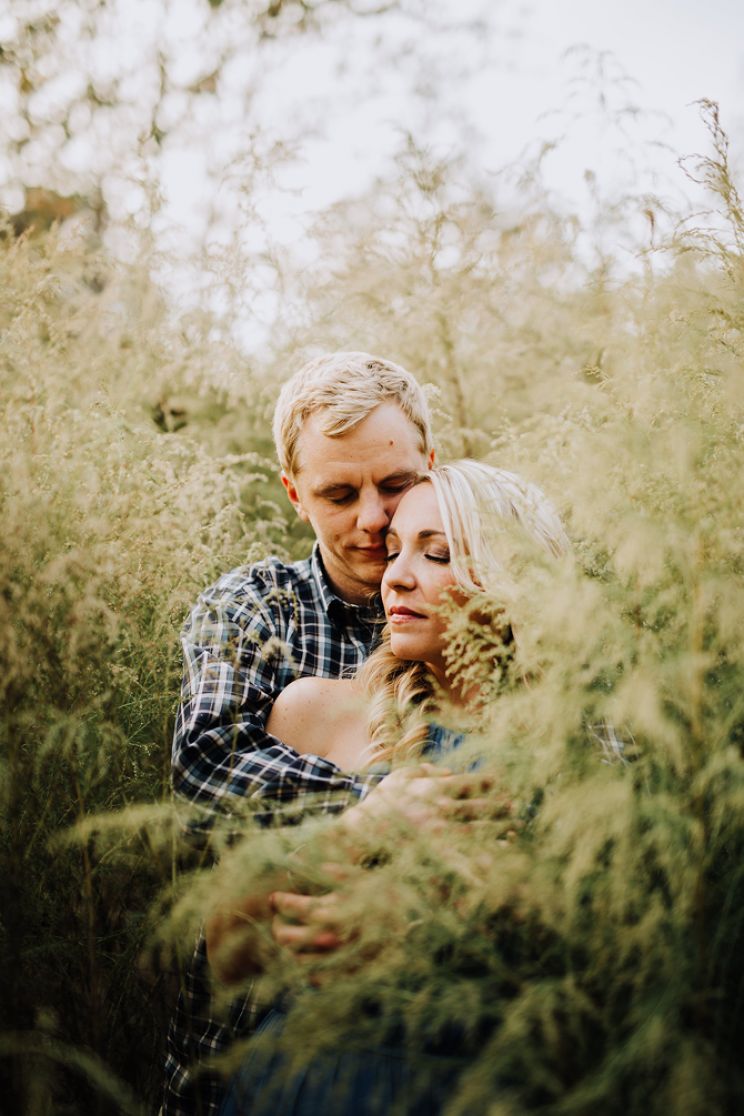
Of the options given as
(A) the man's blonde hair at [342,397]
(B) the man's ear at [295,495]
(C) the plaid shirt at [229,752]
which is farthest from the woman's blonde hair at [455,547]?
(B) the man's ear at [295,495]

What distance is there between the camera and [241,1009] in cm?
184

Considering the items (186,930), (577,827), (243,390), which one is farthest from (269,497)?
(577,827)

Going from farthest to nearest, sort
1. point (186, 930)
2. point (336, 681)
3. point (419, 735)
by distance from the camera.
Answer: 1. point (336, 681)
2. point (419, 735)
3. point (186, 930)

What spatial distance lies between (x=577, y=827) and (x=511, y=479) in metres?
1.21

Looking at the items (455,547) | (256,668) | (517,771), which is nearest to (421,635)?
(455,547)

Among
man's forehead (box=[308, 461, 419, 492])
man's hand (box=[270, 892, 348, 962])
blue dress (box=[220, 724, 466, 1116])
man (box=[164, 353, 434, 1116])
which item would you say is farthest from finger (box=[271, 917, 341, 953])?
man's forehead (box=[308, 461, 419, 492])

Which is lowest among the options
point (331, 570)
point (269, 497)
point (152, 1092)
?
point (152, 1092)

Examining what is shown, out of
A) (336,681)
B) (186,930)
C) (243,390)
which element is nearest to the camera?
(186,930)

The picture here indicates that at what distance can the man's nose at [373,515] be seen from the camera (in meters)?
2.53

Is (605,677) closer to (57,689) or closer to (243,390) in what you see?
(57,689)

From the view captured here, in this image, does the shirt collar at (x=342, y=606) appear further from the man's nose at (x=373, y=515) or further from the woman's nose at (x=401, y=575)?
the woman's nose at (x=401, y=575)

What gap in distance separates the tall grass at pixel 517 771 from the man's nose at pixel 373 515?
1.59ft

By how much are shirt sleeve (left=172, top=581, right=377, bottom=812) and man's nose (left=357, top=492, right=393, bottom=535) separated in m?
0.47

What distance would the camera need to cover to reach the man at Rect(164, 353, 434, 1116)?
213 centimetres
